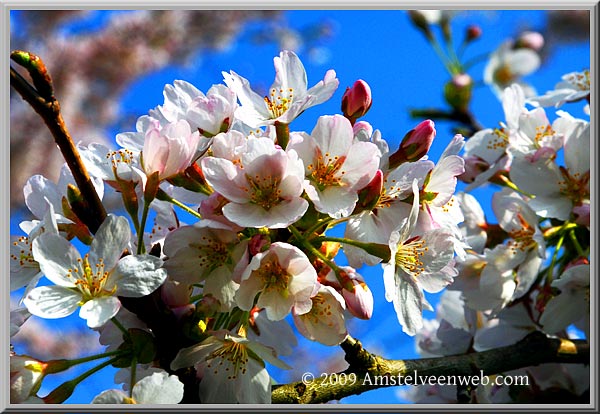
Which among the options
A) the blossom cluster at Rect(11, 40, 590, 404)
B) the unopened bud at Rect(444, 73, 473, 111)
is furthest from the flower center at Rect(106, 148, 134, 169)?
the unopened bud at Rect(444, 73, 473, 111)

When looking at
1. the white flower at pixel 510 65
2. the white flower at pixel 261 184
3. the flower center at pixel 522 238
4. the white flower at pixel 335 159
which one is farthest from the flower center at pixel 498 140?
the white flower at pixel 510 65

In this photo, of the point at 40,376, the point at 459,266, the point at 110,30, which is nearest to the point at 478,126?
the point at 459,266

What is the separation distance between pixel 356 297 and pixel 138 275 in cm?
33

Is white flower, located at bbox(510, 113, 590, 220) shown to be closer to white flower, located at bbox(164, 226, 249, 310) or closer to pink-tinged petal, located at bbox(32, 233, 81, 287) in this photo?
white flower, located at bbox(164, 226, 249, 310)

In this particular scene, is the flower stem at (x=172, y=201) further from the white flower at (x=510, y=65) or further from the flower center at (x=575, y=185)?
the white flower at (x=510, y=65)

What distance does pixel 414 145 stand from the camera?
1193 mm

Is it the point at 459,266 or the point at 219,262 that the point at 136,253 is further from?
the point at 459,266

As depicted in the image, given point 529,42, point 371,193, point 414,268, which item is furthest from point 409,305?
point 529,42

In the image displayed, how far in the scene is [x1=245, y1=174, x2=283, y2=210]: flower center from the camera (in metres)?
1.05

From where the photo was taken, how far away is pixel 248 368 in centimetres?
115

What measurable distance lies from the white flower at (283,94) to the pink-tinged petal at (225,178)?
12 cm

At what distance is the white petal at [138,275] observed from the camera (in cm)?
104

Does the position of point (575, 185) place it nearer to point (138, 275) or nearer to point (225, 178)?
point (225, 178)

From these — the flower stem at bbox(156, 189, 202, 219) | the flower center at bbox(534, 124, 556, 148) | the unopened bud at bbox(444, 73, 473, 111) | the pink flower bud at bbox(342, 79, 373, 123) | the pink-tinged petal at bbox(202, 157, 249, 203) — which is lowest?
the pink-tinged petal at bbox(202, 157, 249, 203)
